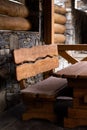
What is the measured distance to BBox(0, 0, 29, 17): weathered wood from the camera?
12.0ft

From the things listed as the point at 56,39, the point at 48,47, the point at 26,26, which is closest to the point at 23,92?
the point at 48,47

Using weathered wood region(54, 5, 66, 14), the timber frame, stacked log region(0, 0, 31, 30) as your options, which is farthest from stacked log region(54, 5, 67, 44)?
stacked log region(0, 0, 31, 30)

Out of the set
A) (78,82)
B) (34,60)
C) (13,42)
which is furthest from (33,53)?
(78,82)

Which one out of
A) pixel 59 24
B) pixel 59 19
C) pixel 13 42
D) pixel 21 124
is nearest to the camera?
pixel 21 124

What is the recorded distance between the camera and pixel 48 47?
412cm

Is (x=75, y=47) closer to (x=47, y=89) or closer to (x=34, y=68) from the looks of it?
(x=34, y=68)

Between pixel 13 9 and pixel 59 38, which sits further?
pixel 59 38

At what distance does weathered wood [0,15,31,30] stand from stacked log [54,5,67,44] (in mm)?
2258

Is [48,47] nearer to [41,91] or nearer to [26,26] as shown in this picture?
[26,26]

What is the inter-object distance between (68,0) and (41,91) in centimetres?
478

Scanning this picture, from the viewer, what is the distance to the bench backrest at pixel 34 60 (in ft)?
10.4

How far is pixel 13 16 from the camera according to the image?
401cm

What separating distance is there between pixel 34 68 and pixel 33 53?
21 centimetres

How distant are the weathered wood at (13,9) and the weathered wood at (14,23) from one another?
7cm
